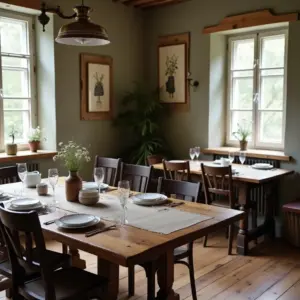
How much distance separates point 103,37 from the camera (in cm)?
260

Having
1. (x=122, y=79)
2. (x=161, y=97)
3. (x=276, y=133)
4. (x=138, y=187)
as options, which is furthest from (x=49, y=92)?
(x=276, y=133)

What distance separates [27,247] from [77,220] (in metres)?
0.28

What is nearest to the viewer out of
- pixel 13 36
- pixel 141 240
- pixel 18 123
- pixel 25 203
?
pixel 141 240

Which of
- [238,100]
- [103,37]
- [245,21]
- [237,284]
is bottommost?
[237,284]

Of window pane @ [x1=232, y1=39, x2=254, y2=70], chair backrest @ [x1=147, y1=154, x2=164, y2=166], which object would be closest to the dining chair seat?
chair backrest @ [x1=147, y1=154, x2=164, y2=166]

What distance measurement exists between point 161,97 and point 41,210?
324 cm

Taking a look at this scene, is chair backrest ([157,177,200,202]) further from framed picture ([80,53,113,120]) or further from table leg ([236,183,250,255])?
framed picture ([80,53,113,120])

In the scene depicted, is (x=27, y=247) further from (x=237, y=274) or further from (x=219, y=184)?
(x=219, y=184)

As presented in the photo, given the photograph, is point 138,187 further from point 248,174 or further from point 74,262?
point 248,174

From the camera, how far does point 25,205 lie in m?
2.45

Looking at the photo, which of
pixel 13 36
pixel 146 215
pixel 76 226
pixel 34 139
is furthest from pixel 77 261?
pixel 13 36

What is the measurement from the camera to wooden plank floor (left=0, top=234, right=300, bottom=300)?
3041mm

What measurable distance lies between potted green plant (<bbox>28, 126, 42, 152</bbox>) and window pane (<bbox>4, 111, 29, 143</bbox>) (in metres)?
0.13

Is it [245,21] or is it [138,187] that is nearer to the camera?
[138,187]
